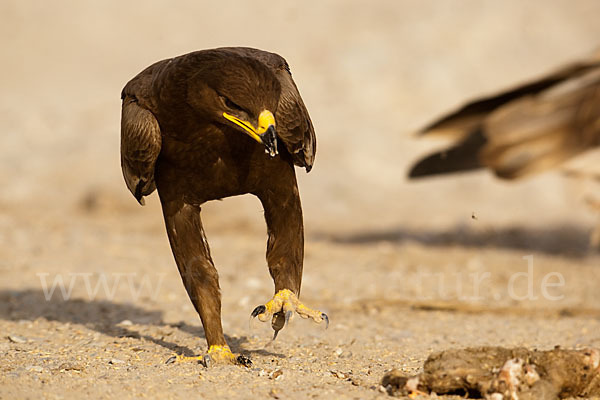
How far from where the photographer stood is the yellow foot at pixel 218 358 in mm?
4148

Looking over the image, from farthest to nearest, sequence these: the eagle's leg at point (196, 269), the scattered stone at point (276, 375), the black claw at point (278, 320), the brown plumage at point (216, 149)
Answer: the eagle's leg at point (196, 269) < the black claw at point (278, 320) < the scattered stone at point (276, 375) < the brown plumage at point (216, 149)

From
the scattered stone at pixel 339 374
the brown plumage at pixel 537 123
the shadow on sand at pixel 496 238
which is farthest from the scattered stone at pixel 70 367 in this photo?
the shadow on sand at pixel 496 238

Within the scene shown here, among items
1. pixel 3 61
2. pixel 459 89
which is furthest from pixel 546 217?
pixel 3 61

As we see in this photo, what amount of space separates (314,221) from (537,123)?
3603 millimetres

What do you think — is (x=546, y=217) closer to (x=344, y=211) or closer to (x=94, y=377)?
(x=344, y=211)

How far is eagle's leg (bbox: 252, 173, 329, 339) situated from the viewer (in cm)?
413

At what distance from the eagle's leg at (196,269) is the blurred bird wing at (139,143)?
0.19 meters

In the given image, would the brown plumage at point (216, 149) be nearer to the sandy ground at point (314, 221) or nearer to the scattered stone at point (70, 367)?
the sandy ground at point (314, 221)

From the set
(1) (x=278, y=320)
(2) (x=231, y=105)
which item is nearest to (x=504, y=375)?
(1) (x=278, y=320)

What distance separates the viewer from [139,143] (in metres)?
3.98

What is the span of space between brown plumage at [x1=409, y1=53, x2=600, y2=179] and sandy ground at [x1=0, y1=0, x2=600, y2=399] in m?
1.06

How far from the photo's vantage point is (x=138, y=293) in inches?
267

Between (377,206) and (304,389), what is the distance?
8.50 meters

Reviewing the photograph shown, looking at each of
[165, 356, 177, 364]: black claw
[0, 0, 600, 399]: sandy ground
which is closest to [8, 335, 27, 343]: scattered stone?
[0, 0, 600, 399]: sandy ground
